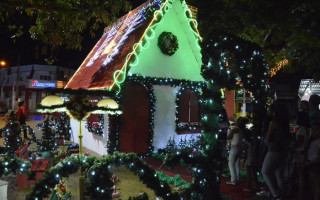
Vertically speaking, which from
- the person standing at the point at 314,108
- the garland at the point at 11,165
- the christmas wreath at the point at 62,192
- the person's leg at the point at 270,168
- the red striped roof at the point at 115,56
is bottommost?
the christmas wreath at the point at 62,192

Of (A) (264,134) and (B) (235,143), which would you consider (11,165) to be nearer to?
(B) (235,143)

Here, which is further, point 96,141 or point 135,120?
point 96,141

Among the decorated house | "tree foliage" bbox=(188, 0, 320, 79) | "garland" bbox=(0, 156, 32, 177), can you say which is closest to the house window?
the decorated house

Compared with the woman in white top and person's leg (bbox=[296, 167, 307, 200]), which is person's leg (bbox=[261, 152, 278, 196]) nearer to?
person's leg (bbox=[296, 167, 307, 200])

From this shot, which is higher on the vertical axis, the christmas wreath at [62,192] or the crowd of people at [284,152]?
the crowd of people at [284,152]

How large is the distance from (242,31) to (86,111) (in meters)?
10.2

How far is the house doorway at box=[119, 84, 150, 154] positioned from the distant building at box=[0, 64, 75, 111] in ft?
108

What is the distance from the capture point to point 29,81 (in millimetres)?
41281


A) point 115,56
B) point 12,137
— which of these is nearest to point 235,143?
point 115,56

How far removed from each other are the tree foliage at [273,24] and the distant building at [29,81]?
3253cm

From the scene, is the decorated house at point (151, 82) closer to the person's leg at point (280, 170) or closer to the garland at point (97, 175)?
the garland at point (97, 175)

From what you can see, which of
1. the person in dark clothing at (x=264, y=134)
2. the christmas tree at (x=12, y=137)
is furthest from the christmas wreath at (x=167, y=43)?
the christmas tree at (x=12, y=137)

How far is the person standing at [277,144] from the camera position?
18.2 ft

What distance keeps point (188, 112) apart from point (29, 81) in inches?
1410
